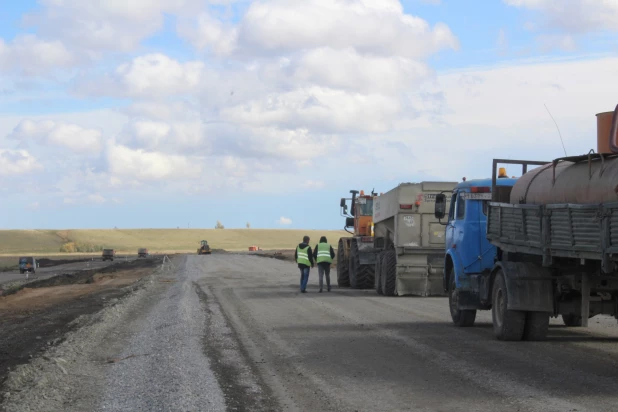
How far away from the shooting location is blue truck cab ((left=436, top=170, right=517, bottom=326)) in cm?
1472

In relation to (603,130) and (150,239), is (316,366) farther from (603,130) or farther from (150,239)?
(150,239)

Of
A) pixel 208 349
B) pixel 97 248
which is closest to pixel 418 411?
Answer: pixel 208 349

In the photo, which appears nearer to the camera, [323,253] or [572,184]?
[572,184]

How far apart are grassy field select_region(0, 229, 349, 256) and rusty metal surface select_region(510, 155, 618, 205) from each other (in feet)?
460

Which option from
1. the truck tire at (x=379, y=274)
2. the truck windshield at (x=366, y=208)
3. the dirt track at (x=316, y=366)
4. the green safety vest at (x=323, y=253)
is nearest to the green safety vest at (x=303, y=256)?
the green safety vest at (x=323, y=253)

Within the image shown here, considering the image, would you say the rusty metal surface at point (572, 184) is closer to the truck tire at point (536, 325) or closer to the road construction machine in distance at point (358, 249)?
the truck tire at point (536, 325)

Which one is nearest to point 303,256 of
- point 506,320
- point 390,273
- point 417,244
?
point 390,273

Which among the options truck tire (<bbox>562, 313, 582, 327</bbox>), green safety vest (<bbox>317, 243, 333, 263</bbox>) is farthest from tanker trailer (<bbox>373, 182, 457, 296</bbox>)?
truck tire (<bbox>562, 313, 582, 327</bbox>)

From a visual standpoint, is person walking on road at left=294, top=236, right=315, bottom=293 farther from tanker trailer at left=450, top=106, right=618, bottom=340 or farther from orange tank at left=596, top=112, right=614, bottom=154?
orange tank at left=596, top=112, right=614, bottom=154

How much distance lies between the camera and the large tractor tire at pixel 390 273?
23266mm

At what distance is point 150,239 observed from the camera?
7047 inches

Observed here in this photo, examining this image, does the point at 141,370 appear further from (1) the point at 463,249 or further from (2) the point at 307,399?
(1) the point at 463,249

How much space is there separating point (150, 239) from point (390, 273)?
159845 mm

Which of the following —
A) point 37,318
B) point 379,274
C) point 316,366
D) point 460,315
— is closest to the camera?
point 316,366
